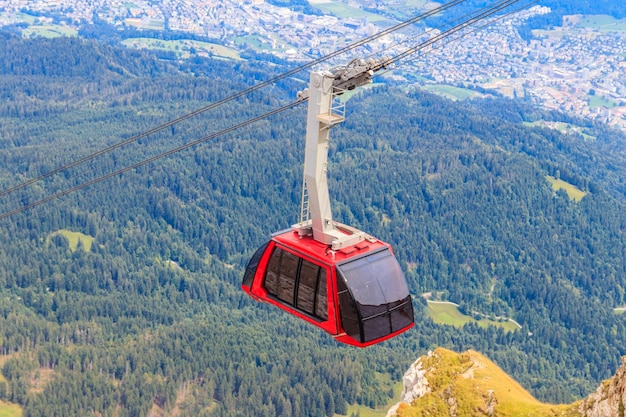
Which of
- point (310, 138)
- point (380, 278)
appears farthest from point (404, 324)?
point (310, 138)

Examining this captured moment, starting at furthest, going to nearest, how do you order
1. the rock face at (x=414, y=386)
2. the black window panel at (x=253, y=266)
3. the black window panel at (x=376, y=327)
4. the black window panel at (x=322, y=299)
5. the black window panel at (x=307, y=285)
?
the rock face at (x=414, y=386)
the black window panel at (x=253, y=266)
the black window panel at (x=307, y=285)
the black window panel at (x=322, y=299)
the black window panel at (x=376, y=327)

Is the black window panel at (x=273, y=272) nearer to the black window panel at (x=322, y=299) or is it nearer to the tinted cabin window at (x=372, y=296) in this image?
the black window panel at (x=322, y=299)

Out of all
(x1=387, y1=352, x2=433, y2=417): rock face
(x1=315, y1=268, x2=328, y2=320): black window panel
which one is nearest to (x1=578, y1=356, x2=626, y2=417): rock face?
(x1=315, y1=268, x2=328, y2=320): black window panel

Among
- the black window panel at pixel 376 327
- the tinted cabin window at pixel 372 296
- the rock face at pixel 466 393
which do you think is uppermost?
the tinted cabin window at pixel 372 296

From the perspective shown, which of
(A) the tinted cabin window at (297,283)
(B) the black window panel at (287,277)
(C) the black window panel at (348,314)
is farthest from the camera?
(B) the black window panel at (287,277)

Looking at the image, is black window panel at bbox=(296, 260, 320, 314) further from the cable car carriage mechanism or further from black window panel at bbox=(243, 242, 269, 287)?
black window panel at bbox=(243, 242, 269, 287)

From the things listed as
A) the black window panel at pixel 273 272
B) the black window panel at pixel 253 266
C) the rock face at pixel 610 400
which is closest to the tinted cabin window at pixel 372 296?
the black window panel at pixel 273 272

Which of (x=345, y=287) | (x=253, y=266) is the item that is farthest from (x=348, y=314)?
(x=253, y=266)

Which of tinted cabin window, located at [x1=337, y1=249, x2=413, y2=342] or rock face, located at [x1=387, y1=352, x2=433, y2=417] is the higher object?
tinted cabin window, located at [x1=337, y1=249, x2=413, y2=342]
